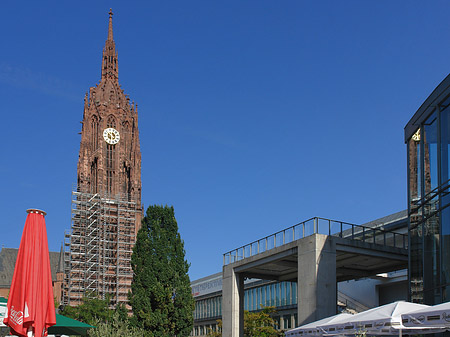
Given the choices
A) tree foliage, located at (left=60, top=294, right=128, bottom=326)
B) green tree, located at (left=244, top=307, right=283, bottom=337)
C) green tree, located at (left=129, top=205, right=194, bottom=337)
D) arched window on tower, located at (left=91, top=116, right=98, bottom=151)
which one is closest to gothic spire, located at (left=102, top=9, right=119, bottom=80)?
arched window on tower, located at (left=91, top=116, right=98, bottom=151)

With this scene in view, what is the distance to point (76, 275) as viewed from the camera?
93.6 metres

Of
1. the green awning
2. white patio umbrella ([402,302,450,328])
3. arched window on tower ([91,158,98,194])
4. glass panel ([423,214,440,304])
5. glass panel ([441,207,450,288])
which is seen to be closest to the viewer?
white patio umbrella ([402,302,450,328])

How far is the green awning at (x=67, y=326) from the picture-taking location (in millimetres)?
19388

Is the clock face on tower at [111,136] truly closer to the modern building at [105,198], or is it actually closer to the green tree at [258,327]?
the modern building at [105,198]

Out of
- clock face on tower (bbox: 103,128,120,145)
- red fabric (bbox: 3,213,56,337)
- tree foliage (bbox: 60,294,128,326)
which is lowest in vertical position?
tree foliage (bbox: 60,294,128,326)

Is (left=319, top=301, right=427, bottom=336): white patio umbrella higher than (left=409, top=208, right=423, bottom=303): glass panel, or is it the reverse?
(left=409, top=208, right=423, bottom=303): glass panel

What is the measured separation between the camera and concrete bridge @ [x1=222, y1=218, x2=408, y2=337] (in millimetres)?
29016

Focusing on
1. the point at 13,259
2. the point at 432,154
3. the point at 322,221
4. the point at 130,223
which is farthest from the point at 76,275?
the point at 432,154

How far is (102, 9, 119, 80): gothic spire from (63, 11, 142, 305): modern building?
0.60 ft

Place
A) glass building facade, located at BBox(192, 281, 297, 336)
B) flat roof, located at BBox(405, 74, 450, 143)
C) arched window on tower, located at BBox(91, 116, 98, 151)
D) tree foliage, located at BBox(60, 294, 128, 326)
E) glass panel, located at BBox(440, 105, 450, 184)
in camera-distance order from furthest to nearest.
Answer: arched window on tower, located at BBox(91, 116, 98, 151) → tree foliage, located at BBox(60, 294, 128, 326) → glass building facade, located at BBox(192, 281, 297, 336) → flat roof, located at BBox(405, 74, 450, 143) → glass panel, located at BBox(440, 105, 450, 184)

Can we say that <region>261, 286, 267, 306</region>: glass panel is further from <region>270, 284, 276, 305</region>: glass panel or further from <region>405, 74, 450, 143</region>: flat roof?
<region>405, 74, 450, 143</region>: flat roof

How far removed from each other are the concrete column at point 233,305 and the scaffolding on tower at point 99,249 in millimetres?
54620

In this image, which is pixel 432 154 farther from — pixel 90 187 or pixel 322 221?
pixel 90 187

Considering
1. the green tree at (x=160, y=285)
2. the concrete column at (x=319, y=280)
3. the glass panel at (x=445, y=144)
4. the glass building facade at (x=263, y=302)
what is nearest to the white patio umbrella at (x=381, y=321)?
the glass panel at (x=445, y=144)
